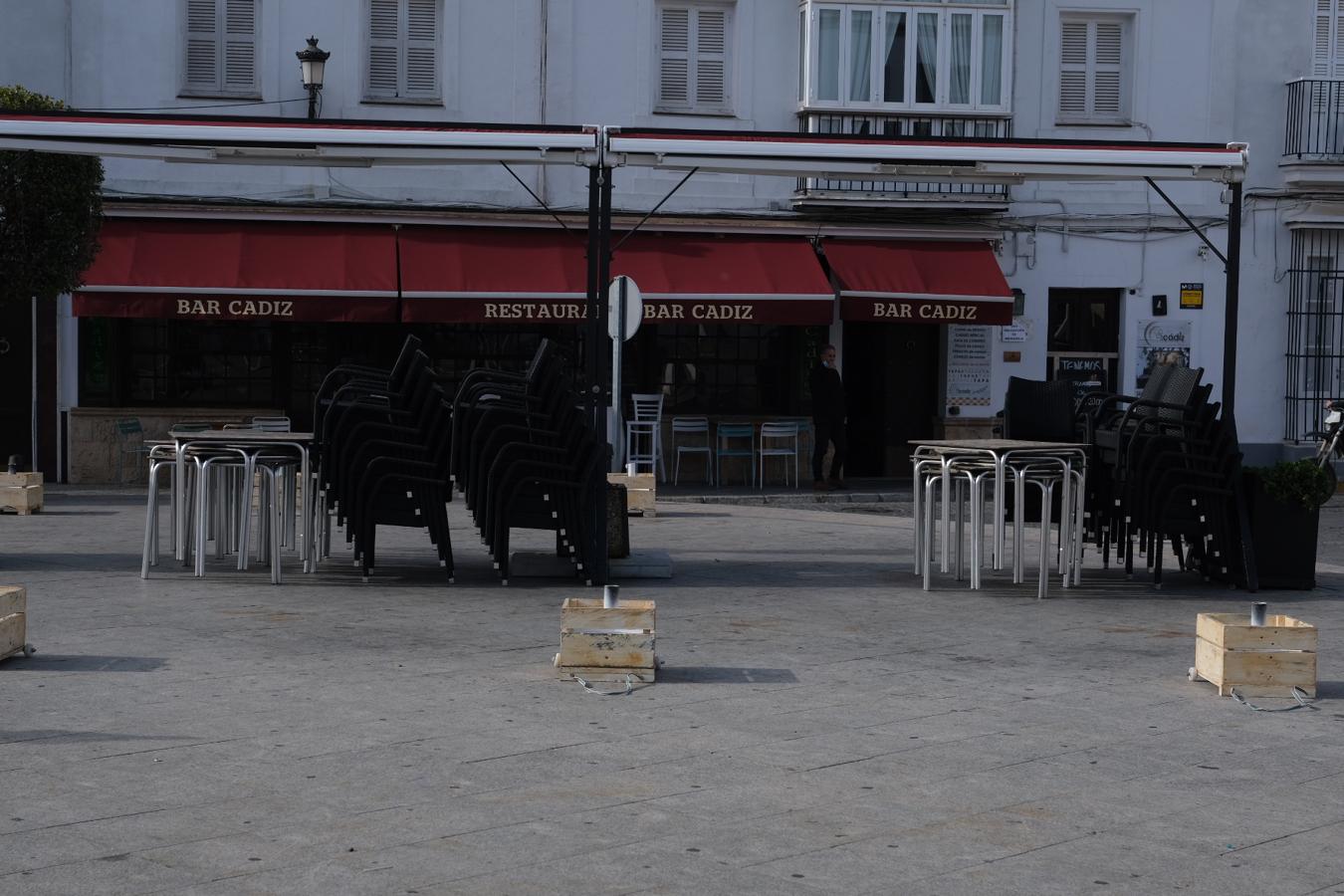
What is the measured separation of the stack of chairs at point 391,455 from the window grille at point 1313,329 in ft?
52.3

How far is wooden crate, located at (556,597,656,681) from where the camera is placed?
7.52 meters

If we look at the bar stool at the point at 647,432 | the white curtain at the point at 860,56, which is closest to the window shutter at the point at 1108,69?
the white curtain at the point at 860,56

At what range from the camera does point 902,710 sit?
704 centimetres

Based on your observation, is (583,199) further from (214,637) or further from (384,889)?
(384,889)

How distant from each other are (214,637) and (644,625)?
7.74 ft

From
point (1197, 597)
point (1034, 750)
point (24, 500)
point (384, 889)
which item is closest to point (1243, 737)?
point (1034, 750)

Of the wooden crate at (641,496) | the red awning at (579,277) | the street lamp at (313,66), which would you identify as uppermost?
the street lamp at (313,66)

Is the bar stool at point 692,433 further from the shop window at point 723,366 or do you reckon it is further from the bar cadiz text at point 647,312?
the bar cadiz text at point 647,312

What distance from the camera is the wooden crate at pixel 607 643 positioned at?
7523mm

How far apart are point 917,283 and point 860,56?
3159mm

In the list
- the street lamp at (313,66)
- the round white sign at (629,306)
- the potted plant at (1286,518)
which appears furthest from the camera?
the street lamp at (313,66)

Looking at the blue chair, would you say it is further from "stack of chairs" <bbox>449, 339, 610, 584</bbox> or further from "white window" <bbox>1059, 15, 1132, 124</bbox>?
"stack of chairs" <bbox>449, 339, 610, 584</bbox>

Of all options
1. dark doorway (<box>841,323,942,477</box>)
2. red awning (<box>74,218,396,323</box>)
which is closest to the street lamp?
red awning (<box>74,218,396,323</box>)

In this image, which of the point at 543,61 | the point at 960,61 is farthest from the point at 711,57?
the point at 960,61
